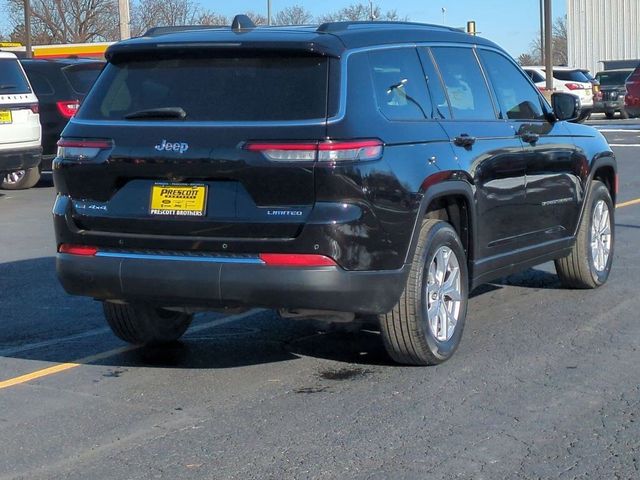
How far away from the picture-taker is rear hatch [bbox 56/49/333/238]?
18.3 feet

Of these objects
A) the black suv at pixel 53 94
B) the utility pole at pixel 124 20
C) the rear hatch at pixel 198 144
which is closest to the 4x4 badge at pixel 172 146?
the rear hatch at pixel 198 144

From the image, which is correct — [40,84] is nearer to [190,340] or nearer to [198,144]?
[190,340]

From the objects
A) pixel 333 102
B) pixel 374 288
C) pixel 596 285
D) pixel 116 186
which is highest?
pixel 333 102

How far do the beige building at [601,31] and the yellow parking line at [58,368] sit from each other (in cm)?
6007

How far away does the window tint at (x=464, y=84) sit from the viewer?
679 cm

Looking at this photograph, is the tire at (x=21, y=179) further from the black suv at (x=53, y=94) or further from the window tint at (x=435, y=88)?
the window tint at (x=435, y=88)

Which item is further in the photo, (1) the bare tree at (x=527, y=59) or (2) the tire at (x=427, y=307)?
(1) the bare tree at (x=527, y=59)

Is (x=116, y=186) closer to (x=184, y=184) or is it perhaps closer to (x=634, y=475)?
(x=184, y=184)

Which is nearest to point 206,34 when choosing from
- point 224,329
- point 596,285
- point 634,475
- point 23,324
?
point 224,329

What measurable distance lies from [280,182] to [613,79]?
33.7 m

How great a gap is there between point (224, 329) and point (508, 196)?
2.00 m

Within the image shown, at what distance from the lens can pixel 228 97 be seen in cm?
584

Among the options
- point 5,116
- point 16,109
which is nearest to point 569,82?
point 16,109

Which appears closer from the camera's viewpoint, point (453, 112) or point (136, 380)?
point (136, 380)
